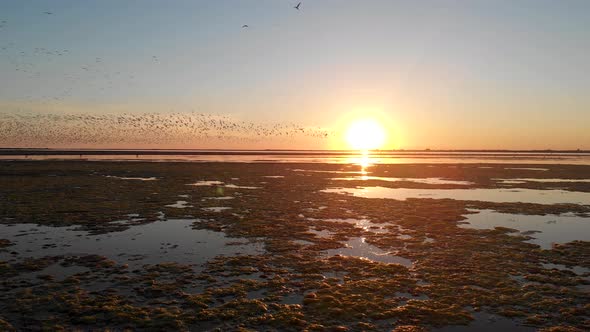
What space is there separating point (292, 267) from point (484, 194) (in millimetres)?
28004

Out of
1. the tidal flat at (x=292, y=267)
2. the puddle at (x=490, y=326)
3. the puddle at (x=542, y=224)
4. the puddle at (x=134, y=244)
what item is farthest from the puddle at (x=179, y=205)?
the puddle at (x=490, y=326)

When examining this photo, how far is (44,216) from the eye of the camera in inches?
928

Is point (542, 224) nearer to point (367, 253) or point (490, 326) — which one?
point (367, 253)

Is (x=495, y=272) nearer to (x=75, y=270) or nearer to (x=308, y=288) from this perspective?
(x=308, y=288)

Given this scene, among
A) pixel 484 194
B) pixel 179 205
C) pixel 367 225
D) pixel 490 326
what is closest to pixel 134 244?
pixel 179 205

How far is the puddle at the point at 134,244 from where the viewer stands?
621 inches

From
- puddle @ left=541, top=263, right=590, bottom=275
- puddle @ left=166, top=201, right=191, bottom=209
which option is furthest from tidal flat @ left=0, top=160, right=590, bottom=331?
puddle @ left=166, top=201, right=191, bottom=209

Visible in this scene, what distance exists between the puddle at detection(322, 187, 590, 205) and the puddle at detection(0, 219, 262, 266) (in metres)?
19.3

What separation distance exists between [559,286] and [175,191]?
3140 cm

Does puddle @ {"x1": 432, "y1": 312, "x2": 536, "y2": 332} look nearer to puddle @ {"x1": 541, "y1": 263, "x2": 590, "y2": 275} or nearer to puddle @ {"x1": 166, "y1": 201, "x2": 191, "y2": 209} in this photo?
puddle @ {"x1": 541, "y1": 263, "x2": 590, "y2": 275}

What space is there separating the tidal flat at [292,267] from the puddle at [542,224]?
0.43 feet

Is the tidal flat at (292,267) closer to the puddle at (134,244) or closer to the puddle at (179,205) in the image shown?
the puddle at (134,244)

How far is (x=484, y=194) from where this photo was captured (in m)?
36.3

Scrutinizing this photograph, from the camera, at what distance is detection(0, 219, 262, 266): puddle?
1577 centimetres
